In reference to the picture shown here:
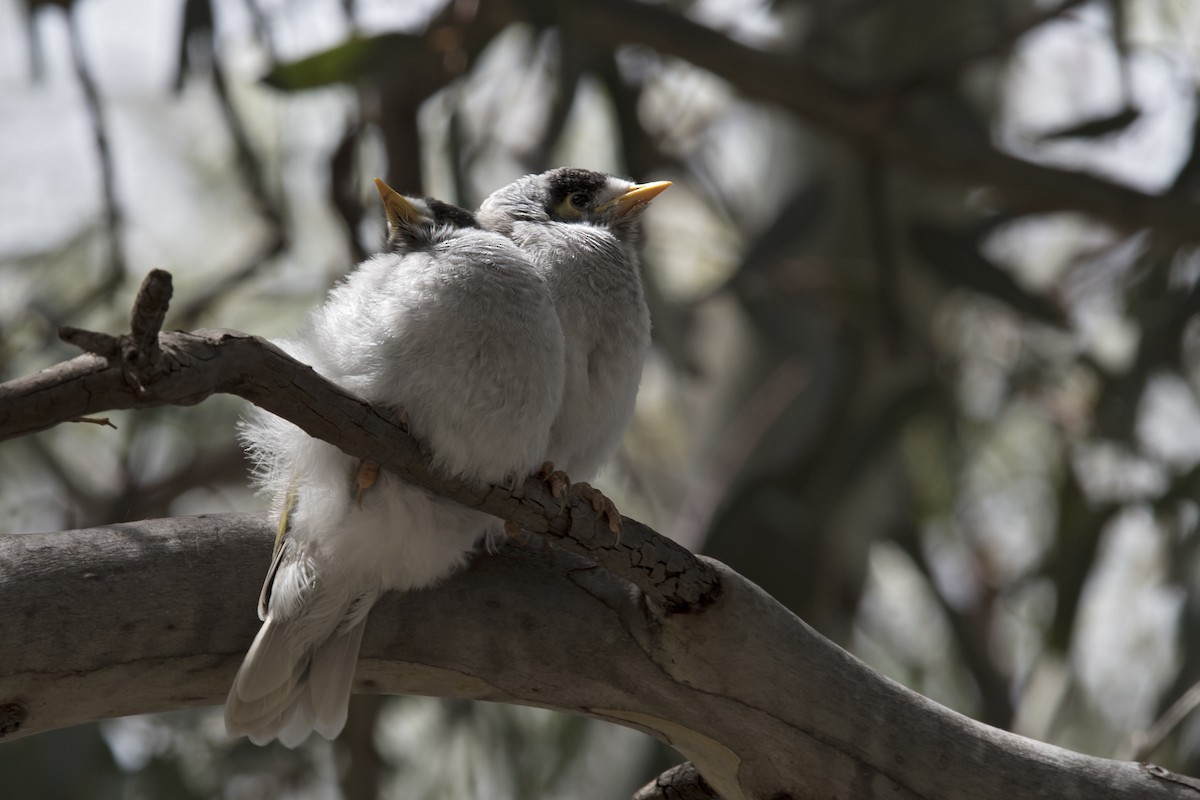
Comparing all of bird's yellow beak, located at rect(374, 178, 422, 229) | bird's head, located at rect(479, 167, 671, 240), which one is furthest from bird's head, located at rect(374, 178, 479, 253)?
bird's head, located at rect(479, 167, 671, 240)

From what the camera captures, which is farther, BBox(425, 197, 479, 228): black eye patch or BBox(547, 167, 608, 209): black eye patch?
BBox(547, 167, 608, 209): black eye patch

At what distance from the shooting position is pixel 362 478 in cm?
146

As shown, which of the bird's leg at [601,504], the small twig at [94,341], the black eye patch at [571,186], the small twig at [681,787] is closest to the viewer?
the small twig at [94,341]

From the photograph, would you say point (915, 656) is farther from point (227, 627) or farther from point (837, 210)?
point (227, 627)

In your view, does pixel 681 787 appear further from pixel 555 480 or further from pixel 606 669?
pixel 555 480

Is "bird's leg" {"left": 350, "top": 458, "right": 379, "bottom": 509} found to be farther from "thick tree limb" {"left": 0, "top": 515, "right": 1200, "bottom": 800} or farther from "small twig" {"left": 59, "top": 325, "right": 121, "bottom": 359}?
"small twig" {"left": 59, "top": 325, "right": 121, "bottom": 359}

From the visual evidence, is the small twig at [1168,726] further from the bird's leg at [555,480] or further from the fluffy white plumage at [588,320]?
the bird's leg at [555,480]

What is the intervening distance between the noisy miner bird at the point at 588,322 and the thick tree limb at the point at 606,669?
7.3 inches

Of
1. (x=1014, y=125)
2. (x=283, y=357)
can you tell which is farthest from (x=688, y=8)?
(x=283, y=357)

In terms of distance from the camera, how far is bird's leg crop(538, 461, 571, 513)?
1440 millimetres

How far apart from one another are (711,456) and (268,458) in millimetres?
2143

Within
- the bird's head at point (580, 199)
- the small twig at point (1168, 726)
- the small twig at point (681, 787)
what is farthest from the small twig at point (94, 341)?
the small twig at point (1168, 726)

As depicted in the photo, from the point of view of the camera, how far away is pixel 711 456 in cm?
370

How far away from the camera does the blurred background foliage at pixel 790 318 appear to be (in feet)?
9.75
